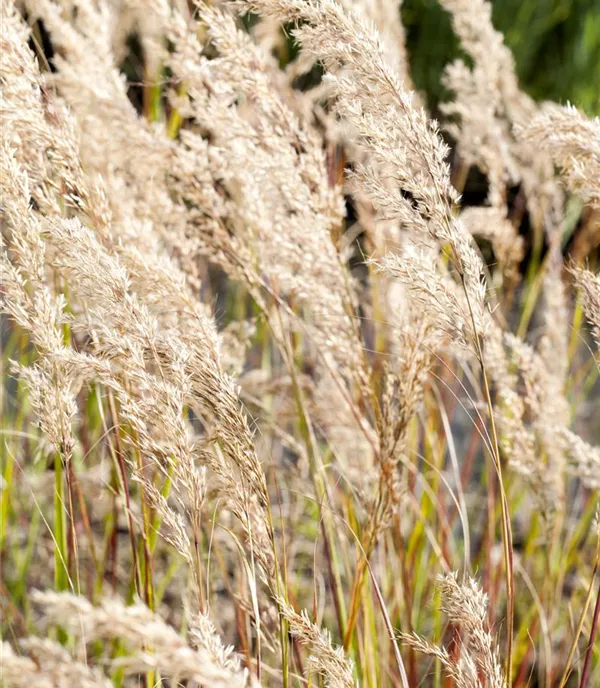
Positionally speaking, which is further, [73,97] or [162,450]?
[73,97]

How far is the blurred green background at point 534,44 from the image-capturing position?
326cm

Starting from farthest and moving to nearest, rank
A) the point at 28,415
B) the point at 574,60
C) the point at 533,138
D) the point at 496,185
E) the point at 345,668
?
the point at 574,60 → the point at 28,415 → the point at 496,185 → the point at 533,138 → the point at 345,668

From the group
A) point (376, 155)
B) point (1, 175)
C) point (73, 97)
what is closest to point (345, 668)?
point (376, 155)

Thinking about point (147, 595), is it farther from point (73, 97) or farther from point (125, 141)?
point (73, 97)

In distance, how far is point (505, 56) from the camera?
1620 mm

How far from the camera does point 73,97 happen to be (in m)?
1.28

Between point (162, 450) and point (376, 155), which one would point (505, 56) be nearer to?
point (376, 155)

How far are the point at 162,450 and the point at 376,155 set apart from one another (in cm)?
37

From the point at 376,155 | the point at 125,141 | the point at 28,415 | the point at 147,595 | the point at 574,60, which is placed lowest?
the point at 147,595

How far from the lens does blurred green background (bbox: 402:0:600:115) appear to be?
3.26 meters

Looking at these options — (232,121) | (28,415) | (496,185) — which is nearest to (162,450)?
(232,121)

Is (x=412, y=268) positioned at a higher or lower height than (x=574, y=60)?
lower

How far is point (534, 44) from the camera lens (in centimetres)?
362

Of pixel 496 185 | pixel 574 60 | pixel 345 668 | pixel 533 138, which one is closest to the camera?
pixel 345 668
